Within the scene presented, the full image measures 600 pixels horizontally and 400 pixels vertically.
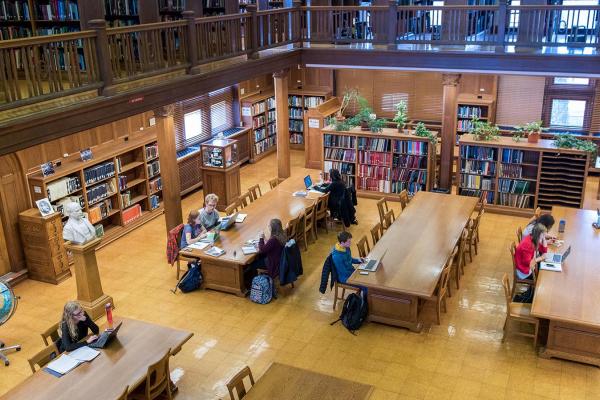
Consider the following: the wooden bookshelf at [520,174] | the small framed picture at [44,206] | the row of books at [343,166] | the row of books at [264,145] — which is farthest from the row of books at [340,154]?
the small framed picture at [44,206]

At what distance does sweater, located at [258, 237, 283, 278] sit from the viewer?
8539mm

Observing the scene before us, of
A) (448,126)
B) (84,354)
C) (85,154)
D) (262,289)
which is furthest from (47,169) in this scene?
(448,126)

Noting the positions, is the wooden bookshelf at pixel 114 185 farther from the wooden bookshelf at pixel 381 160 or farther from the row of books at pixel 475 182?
the row of books at pixel 475 182

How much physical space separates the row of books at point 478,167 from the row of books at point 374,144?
1.53 m

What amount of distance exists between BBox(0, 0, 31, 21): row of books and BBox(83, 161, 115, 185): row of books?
8.80 feet

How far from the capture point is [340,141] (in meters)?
12.8

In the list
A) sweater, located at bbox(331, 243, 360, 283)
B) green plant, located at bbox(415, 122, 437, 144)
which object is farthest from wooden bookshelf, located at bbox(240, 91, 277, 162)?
sweater, located at bbox(331, 243, 360, 283)

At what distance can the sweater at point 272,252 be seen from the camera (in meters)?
8.54

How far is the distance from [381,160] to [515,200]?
105 inches

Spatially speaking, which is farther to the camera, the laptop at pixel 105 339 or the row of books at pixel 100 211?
the row of books at pixel 100 211

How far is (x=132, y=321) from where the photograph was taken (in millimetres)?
6816

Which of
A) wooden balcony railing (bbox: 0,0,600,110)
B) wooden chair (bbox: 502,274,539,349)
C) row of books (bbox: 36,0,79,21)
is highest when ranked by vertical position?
row of books (bbox: 36,0,79,21)

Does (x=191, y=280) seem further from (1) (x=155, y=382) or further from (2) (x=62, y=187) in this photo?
(1) (x=155, y=382)

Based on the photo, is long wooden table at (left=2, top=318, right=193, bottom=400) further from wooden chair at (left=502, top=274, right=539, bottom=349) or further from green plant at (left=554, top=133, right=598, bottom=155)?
green plant at (left=554, top=133, right=598, bottom=155)
